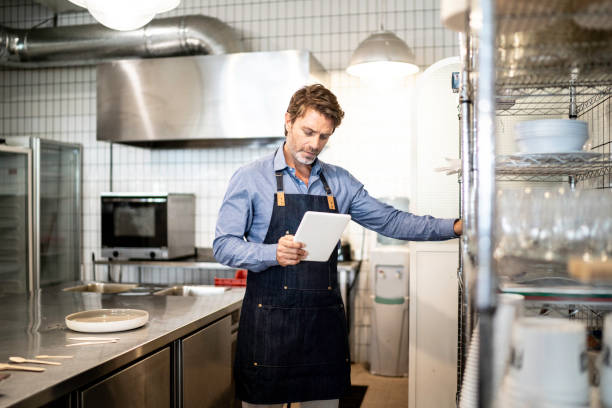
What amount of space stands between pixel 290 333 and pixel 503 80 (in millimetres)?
1159

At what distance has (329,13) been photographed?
491 cm

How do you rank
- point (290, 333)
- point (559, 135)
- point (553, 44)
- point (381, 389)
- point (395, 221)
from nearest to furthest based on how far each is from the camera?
point (553, 44)
point (559, 135)
point (290, 333)
point (395, 221)
point (381, 389)

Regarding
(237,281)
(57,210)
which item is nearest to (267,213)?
(237,281)

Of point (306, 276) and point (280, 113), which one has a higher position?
point (280, 113)

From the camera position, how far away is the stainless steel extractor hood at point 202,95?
14.3 ft

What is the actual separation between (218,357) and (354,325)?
225 centimetres

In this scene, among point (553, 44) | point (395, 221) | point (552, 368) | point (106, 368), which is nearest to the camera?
point (552, 368)

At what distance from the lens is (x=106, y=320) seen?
90.8 inches

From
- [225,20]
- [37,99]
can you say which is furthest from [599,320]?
[37,99]

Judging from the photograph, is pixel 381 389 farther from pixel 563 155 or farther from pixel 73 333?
pixel 563 155

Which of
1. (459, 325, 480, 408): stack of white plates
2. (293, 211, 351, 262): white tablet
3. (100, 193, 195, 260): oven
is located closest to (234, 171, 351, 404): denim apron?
(293, 211, 351, 262): white tablet

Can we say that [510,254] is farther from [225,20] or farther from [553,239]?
[225,20]

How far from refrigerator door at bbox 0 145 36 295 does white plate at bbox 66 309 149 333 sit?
8.78 feet

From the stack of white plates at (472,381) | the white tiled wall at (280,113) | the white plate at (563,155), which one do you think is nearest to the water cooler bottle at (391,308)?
the white tiled wall at (280,113)
